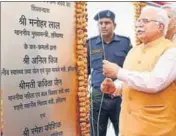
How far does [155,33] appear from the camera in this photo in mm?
2330

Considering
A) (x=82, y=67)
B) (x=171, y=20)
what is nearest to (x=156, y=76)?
(x=82, y=67)

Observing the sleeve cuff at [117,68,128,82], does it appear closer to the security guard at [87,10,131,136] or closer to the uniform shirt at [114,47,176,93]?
the uniform shirt at [114,47,176,93]

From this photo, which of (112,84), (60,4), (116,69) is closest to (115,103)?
(112,84)

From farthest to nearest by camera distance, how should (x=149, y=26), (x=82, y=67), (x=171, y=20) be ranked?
(x=171, y=20)
(x=82, y=67)
(x=149, y=26)

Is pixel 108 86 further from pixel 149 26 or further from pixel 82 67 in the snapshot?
pixel 149 26

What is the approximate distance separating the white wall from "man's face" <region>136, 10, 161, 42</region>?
274 mm

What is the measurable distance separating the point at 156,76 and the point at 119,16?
2.05 feet

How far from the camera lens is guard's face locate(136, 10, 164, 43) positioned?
2.32 metres

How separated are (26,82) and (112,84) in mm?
579

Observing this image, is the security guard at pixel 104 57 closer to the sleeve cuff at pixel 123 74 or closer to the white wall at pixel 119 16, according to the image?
the white wall at pixel 119 16

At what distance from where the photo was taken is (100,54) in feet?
8.13

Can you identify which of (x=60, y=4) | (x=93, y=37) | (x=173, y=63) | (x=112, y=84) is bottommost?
(x=112, y=84)

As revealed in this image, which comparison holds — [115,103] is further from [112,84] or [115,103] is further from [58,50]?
[58,50]

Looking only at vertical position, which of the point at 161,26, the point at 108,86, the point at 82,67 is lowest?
the point at 108,86
